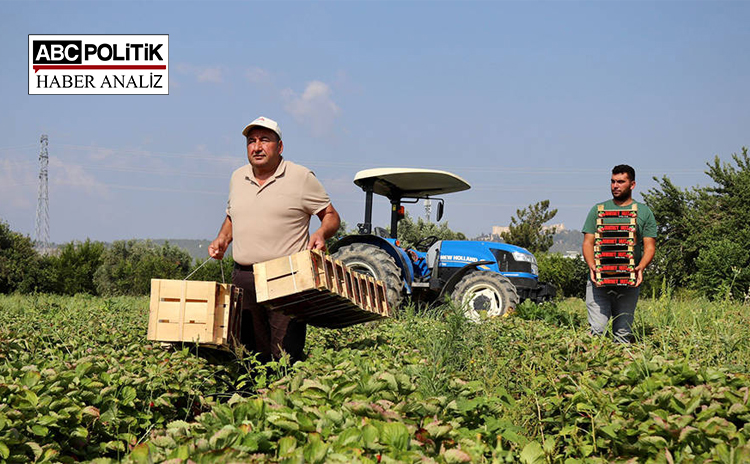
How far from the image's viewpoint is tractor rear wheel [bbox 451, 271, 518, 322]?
932 centimetres

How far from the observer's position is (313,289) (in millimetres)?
→ 4500

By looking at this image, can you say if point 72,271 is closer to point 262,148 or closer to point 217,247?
point 217,247

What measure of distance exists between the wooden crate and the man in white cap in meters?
0.33

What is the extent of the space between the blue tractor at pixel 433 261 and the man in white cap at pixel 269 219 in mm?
4369

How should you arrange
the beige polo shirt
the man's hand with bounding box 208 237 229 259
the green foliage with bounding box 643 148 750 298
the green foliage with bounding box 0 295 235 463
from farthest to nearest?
the green foliage with bounding box 643 148 750 298, the man's hand with bounding box 208 237 229 259, the beige polo shirt, the green foliage with bounding box 0 295 235 463

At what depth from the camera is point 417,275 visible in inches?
416

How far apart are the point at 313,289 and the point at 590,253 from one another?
278 centimetres

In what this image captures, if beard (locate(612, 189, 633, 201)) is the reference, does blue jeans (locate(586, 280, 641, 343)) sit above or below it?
below

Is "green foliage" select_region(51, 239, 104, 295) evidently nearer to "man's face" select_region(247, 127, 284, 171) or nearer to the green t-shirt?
"man's face" select_region(247, 127, 284, 171)

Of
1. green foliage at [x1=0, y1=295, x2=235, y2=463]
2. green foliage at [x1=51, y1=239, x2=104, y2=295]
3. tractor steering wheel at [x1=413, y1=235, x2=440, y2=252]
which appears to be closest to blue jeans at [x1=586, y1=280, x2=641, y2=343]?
green foliage at [x1=0, y1=295, x2=235, y2=463]

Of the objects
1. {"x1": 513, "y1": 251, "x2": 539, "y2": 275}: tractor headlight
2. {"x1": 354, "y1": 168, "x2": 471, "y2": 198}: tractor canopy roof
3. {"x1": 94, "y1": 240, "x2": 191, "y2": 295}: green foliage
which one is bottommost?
{"x1": 94, "y1": 240, "x2": 191, "y2": 295}: green foliage

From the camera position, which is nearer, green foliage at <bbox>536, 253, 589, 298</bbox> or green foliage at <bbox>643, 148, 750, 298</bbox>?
green foliage at <bbox>643, 148, 750, 298</bbox>

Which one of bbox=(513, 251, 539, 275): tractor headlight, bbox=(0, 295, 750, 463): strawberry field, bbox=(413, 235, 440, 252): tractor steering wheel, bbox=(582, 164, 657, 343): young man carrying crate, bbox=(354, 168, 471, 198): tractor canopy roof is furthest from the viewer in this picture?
bbox=(413, 235, 440, 252): tractor steering wheel

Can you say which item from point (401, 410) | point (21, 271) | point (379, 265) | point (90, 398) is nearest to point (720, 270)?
point (379, 265)
